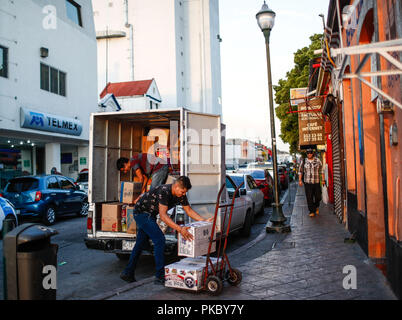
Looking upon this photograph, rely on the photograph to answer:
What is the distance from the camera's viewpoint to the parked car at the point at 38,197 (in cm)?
1206

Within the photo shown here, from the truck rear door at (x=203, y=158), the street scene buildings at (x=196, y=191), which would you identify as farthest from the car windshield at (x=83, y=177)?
the truck rear door at (x=203, y=158)

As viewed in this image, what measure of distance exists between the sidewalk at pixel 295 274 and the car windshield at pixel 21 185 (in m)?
7.62

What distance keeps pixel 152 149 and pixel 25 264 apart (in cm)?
599

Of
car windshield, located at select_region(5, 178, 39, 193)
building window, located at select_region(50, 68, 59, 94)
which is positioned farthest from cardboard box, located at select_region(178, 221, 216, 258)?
building window, located at select_region(50, 68, 59, 94)

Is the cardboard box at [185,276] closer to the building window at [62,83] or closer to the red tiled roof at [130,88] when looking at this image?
the building window at [62,83]

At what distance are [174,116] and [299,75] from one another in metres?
22.6

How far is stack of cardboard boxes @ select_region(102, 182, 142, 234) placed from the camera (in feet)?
24.1

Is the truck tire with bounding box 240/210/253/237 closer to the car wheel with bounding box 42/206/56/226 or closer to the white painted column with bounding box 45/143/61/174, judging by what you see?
the car wheel with bounding box 42/206/56/226

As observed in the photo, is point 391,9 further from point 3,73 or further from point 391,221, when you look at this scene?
point 3,73

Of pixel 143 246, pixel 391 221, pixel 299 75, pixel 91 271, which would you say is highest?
pixel 299 75

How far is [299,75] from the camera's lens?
29.4 meters

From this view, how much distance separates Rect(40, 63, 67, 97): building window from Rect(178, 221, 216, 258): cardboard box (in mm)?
17807

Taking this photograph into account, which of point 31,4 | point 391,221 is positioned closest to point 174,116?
point 391,221

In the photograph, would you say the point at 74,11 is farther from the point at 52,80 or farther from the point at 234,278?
the point at 234,278
